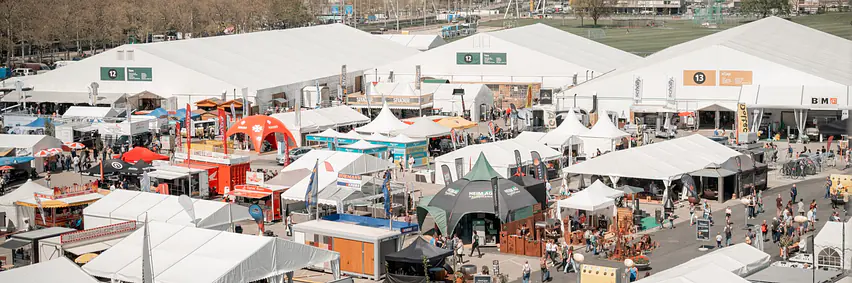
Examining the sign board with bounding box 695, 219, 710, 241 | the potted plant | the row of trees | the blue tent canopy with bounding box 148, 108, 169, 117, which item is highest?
the row of trees

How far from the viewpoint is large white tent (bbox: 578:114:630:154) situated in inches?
1513

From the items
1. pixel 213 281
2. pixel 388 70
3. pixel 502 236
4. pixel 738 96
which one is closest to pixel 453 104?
pixel 388 70

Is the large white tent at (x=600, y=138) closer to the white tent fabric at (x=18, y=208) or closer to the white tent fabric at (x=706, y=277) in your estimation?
the white tent fabric at (x=18, y=208)

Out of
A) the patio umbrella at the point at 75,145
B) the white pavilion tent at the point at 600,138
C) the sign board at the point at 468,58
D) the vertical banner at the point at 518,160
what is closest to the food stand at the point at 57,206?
the vertical banner at the point at 518,160

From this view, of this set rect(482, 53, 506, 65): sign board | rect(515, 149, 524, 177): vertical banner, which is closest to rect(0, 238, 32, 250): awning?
rect(515, 149, 524, 177): vertical banner

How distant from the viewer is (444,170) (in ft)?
102

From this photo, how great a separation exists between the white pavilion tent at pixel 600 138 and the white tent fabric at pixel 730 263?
16.2 m

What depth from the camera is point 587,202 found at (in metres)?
27.9

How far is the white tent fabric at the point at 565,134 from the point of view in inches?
1468

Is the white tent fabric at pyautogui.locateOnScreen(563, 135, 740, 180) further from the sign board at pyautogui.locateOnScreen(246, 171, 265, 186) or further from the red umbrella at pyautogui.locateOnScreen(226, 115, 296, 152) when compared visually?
the red umbrella at pyautogui.locateOnScreen(226, 115, 296, 152)

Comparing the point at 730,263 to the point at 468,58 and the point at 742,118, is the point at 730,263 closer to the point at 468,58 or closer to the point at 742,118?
the point at 742,118

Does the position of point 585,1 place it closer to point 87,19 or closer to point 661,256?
point 87,19

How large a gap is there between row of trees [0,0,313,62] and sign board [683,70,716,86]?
168 feet

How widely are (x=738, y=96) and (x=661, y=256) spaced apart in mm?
22731
